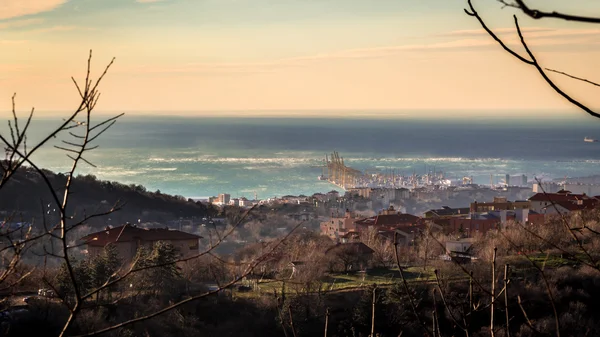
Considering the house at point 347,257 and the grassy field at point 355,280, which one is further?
the house at point 347,257

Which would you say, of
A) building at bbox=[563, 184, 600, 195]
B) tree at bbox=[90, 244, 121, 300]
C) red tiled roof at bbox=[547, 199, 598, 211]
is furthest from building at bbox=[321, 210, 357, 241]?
building at bbox=[563, 184, 600, 195]

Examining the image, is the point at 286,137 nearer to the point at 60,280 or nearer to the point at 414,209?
the point at 414,209

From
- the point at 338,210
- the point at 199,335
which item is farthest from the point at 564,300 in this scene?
the point at 338,210

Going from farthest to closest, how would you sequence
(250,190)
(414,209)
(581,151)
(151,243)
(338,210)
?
(581,151) < (250,190) < (414,209) < (338,210) < (151,243)

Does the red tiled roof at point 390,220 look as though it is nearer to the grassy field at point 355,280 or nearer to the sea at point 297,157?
the grassy field at point 355,280

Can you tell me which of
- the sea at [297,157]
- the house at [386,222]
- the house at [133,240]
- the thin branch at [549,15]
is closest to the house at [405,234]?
the house at [386,222]

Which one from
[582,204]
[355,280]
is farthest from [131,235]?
[582,204]
